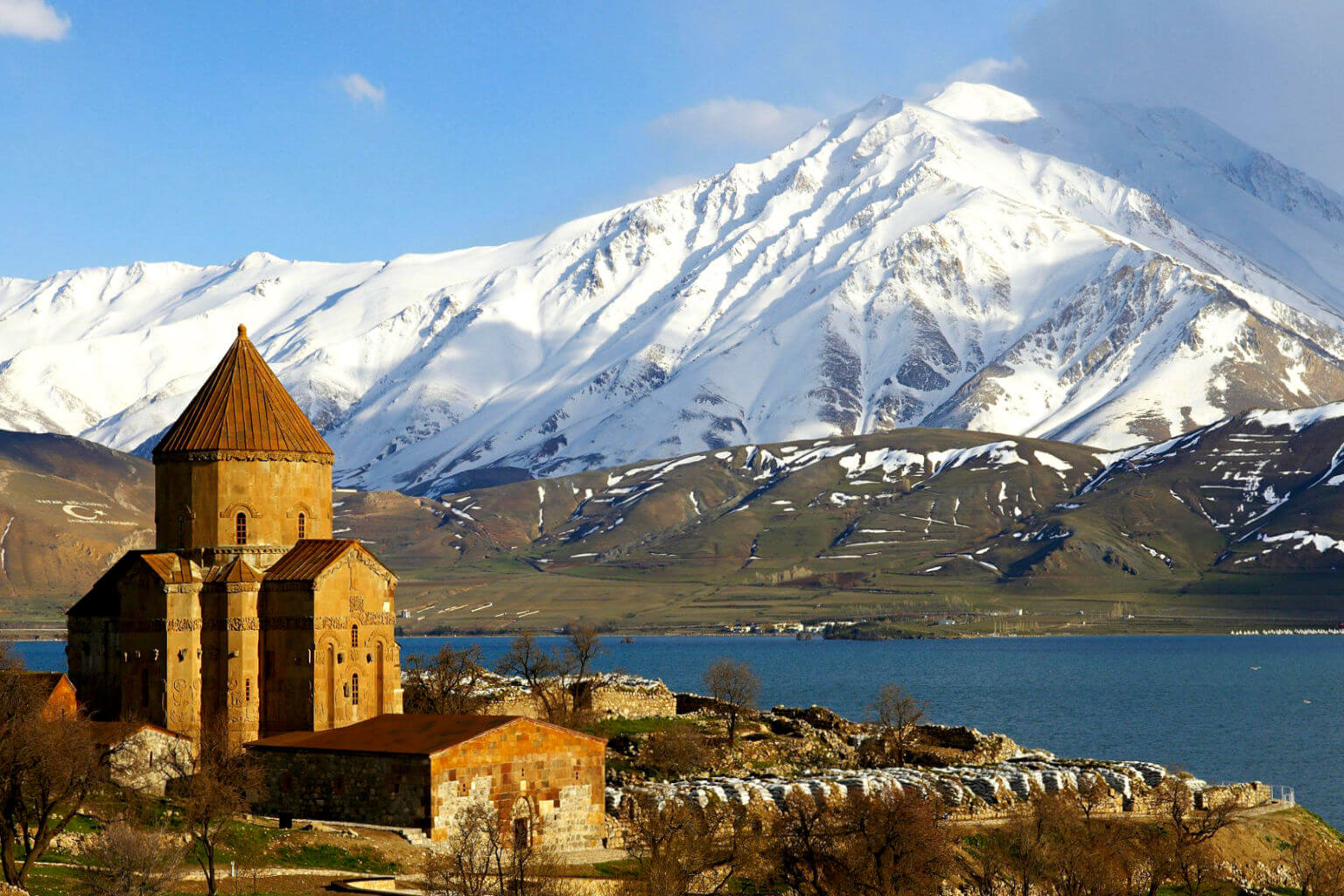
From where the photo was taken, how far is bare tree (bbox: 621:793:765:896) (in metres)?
50.4

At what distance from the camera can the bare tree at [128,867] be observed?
4650 cm

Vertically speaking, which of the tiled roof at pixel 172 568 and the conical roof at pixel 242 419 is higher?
the conical roof at pixel 242 419

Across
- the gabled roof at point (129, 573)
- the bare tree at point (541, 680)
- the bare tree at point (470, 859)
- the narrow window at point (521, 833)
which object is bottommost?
the narrow window at point (521, 833)

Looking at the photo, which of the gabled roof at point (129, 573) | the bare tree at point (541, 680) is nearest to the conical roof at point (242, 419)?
the gabled roof at point (129, 573)

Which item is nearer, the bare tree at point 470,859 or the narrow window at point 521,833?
the bare tree at point 470,859

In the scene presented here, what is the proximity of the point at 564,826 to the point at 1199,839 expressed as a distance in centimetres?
2214

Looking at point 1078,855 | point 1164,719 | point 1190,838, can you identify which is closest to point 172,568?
point 1078,855

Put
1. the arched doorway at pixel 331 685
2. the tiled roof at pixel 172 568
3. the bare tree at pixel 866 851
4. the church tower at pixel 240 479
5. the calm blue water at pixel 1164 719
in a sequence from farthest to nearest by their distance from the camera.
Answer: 1. the calm blue water at pixel 1164 719
2. the church tower at pixel 240 479
3. the tiled roof at pixel 172 568
4. the arched doorway at pixel 331 685
5. the bare tree at pixel 866 851

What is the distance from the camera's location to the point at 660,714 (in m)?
97.4

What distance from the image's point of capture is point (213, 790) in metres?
56.4

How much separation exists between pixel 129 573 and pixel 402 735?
54.0 feet

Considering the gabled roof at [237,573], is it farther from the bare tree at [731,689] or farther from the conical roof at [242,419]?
the bare tree at [731,689]

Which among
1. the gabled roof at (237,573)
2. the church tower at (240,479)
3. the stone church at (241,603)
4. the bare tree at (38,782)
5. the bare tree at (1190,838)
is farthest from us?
the church tower at (240,479)

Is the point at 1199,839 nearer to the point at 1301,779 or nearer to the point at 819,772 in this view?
the point at 819,772
